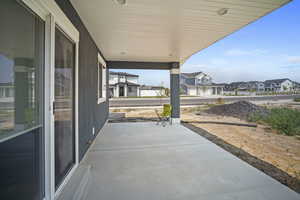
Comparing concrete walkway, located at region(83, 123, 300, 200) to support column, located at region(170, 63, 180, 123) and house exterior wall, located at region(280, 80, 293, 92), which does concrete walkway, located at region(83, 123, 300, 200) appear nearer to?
support column, located at region(170, 63, 180, 123)

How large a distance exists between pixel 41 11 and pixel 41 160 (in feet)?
4.48

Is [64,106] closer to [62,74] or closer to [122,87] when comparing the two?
[62,74]

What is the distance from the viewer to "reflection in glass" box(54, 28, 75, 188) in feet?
6.08

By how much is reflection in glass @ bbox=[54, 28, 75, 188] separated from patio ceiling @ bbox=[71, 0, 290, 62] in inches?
27.9

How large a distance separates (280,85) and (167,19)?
5353cm

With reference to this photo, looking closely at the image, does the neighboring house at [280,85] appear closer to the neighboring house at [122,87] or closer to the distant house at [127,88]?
the distant house at [127,88]

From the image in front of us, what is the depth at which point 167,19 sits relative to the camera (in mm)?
2691

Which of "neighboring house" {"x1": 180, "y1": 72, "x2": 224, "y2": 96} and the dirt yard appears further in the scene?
"neighboring house" {"x1": 180, "y1": 72, "x2": 224, "y2": 96}

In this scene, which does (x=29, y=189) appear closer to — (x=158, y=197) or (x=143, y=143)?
Answer: (x=158, y=197)

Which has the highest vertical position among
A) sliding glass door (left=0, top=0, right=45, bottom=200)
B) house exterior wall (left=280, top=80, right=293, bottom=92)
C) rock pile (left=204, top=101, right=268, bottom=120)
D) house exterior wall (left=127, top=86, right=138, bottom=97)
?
house exterior wall (left=280, top=80, right=293, bottom=92)

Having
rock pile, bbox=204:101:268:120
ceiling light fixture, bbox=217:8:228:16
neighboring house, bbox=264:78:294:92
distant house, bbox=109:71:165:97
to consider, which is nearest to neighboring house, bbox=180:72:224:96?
distant house, bbox=109:71:165:97

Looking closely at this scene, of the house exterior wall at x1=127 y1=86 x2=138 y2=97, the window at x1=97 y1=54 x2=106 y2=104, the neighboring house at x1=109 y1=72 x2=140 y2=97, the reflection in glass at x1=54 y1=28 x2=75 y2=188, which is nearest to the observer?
the reflection in glass at x1=54 y1=28 x2=75 y2=188

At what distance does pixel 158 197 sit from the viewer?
1.83 m

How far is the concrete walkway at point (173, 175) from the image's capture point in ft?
6.17
